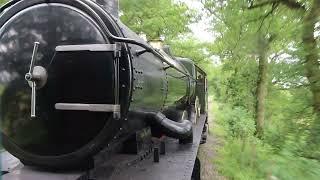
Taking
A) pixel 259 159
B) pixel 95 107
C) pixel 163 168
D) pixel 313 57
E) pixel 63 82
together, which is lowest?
pixel 259 159

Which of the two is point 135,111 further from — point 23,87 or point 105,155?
point 23,87

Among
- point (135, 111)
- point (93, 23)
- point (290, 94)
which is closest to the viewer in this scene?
point (93, 23)

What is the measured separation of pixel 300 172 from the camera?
3895mm

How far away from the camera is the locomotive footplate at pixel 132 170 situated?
9.52 ft

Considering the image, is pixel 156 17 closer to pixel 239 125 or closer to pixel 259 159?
pixel 239 125

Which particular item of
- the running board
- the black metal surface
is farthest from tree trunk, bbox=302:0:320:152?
the running board

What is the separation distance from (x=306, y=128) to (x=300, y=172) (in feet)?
2.99

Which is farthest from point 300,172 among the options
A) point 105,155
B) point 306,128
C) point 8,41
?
point 8,41

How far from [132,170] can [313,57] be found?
257 centimetres

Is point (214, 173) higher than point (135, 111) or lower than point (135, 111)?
lower

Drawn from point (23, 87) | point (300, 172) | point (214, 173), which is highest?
point (23, 87)

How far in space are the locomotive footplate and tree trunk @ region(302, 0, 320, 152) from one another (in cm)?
147

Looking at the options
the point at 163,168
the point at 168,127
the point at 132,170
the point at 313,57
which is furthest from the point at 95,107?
the point at 313,57

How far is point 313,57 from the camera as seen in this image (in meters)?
4.57
